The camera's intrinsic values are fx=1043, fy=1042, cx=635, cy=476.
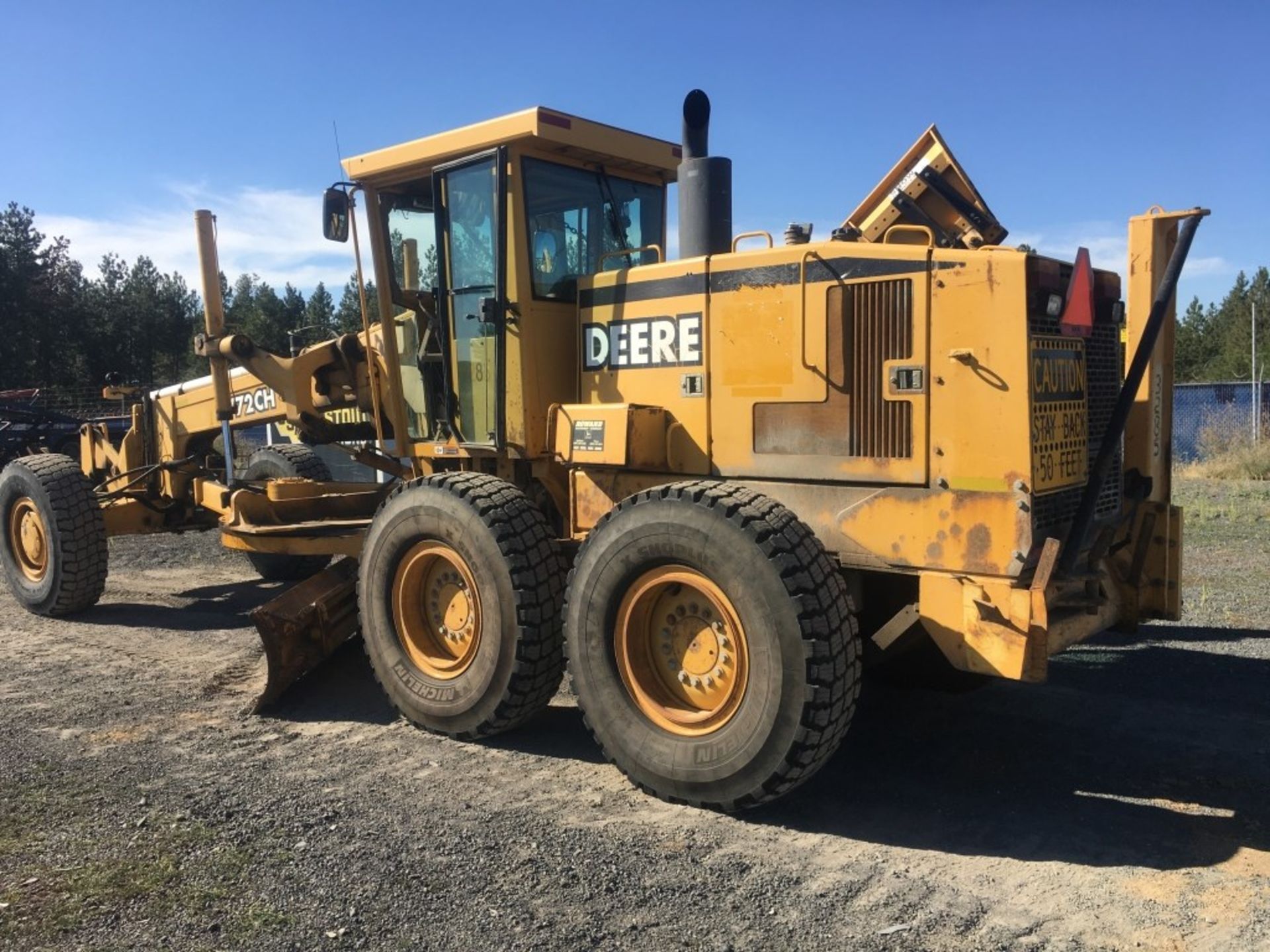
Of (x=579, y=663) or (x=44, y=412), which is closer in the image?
(x=579, y=663)

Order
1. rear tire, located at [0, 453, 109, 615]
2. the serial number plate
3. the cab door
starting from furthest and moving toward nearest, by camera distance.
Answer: rear tire, located at [0, 453, 109, 615], the cab door, the serial number plate

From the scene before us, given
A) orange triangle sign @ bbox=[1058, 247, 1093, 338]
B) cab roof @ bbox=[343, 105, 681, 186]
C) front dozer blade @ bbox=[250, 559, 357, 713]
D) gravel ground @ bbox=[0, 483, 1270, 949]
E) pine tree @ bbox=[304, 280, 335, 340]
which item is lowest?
gravel ground @ bbox=[0, 483, 1270, 949]

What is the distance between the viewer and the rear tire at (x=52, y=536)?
8195 mm

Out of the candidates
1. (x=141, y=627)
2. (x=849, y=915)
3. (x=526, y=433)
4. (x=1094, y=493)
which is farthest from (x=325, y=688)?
(x=1094, y=493)

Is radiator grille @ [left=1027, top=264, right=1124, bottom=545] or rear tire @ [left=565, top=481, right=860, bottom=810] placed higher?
radiator grille @ [left=1027, top=264, right=1124, bottom=545]

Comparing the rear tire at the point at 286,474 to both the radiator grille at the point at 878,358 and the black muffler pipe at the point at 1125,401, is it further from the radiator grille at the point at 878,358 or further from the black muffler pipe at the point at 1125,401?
the black muffler pipe at the point at 1125,401

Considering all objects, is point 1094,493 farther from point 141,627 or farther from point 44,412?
point 44,412

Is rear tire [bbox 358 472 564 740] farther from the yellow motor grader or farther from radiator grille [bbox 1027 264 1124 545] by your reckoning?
radiator grille [bbox 1027 264 1124 545]

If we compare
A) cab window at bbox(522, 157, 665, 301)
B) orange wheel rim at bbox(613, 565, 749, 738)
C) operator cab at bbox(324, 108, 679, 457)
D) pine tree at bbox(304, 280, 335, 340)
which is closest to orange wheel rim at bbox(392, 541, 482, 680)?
operator cab at bbox(324, 108, 679, 457)

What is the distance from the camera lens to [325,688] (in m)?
6.19

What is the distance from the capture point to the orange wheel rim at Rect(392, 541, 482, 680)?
5387mm

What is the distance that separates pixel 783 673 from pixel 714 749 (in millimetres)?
474

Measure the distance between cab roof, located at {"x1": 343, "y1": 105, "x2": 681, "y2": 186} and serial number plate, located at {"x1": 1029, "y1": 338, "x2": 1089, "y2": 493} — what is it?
8.78 ft

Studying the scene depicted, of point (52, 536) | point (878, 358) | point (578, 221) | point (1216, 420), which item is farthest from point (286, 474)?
point (1216, 420)
